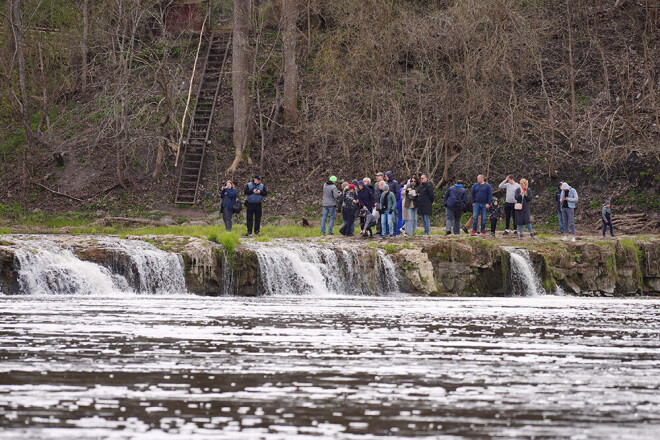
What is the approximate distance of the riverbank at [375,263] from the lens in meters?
24.5

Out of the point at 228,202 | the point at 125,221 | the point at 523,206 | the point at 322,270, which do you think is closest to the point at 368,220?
the point at 322,270

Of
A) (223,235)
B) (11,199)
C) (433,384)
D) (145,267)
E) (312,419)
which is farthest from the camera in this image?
(11,199)

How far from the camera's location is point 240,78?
43.5 metres

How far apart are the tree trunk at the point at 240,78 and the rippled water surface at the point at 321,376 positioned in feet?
87.3

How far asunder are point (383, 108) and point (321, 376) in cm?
3105

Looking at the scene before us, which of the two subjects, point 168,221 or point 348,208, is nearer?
point 348,208

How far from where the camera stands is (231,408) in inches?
337

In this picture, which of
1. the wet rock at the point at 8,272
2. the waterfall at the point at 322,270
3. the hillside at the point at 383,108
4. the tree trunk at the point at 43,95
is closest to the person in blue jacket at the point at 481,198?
the waterfall at the point at 322,270

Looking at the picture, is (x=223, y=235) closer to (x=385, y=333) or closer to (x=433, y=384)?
(x=385, y=333)

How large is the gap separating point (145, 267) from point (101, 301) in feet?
10.9

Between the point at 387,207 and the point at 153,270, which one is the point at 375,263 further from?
the point at 153,270

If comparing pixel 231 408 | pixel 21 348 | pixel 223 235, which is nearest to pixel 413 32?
pixel 223 235

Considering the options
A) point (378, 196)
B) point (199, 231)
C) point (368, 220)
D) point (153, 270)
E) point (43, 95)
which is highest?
point (43, 95)

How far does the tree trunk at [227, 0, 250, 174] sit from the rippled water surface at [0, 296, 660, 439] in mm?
26623
